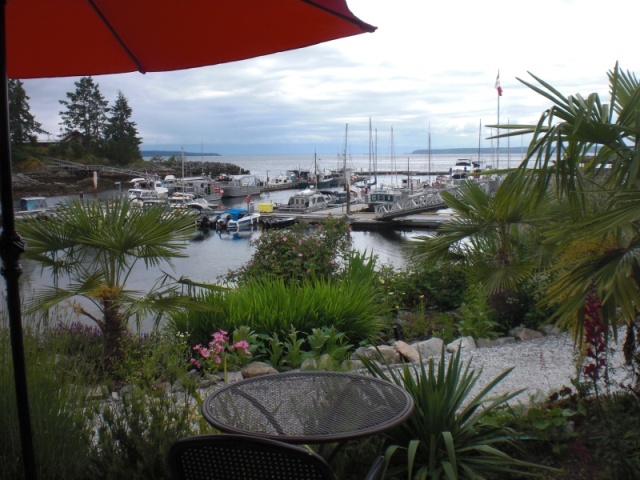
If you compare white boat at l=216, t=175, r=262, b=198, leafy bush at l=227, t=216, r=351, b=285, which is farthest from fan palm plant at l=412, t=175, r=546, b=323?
white boat at l=216, t=175, r=262, b=198

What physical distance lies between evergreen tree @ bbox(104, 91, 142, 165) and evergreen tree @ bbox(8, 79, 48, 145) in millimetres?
17216

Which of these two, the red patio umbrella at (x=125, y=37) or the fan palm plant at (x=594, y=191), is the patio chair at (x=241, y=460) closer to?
A: the red patio umbrella at (x=125, y=37)

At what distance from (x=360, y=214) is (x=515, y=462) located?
134ft

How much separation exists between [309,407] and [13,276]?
119 centimetres

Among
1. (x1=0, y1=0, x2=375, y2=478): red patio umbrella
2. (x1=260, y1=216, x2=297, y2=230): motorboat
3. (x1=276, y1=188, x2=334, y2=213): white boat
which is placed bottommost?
(x1=260, y1=216, x2=297, y2=230): motorboat

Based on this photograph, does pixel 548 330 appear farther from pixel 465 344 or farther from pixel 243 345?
pixel 243 345

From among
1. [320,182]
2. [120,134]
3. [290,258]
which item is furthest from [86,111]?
[290,258]

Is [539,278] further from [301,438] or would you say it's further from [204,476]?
[204,476]

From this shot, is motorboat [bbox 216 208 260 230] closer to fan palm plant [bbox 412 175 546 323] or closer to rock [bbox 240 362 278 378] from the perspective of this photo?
fan palm plant [bbox 412 175 546 323]

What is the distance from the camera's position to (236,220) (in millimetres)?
39500

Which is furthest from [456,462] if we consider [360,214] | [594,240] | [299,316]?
[360,214]

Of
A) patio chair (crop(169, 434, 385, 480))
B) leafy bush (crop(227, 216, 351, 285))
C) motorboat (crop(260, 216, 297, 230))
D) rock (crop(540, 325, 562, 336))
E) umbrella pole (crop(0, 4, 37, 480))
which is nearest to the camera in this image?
patio chair (crop(169, 434, 385, 480))

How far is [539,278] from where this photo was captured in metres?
7.94

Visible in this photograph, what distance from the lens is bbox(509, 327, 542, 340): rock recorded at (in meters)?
6.84
